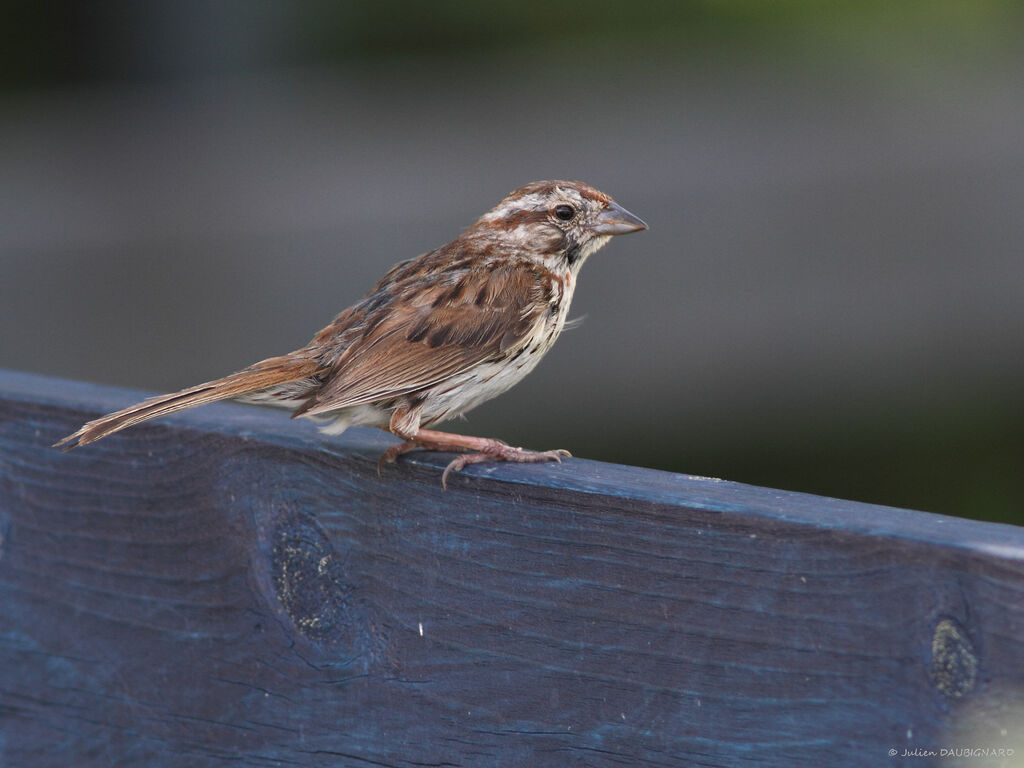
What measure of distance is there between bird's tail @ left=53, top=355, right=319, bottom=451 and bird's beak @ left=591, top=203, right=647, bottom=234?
0.87 metres

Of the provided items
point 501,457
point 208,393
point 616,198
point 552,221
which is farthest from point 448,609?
point 616,198

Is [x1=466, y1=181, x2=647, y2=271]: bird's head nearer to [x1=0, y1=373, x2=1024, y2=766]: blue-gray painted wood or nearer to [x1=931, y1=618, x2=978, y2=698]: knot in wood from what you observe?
[x1=0, y1=373, x2=1024, y2=766]: blue-gray painted wood

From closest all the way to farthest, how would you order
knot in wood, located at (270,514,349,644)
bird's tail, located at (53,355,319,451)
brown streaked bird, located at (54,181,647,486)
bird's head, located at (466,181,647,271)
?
knot in wood, located at (270,514,349,644)
bird's tail, located at (53,355,319,451)
brown streaked bird, located at (54,181,647,486)
bird's head, located at (466,181,647,271)

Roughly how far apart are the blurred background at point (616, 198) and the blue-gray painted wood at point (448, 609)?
286cm

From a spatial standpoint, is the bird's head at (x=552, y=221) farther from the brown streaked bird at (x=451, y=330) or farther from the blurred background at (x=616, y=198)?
the blurred background at (x=616, y=198)

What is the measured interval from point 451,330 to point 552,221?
482mm

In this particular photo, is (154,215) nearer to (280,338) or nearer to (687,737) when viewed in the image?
(280,338)

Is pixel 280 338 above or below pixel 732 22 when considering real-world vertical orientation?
below

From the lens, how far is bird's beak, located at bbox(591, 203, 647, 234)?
371cm

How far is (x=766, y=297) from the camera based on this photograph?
602 cm

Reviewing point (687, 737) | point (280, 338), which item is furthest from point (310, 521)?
point (280, 338)

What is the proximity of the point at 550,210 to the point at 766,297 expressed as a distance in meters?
2.50

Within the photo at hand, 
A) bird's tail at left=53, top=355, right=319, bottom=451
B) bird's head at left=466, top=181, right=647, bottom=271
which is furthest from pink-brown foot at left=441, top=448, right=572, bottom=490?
bird's head at left=466, top=181, right=647, bottom=271

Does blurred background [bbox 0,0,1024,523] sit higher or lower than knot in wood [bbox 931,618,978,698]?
higher
